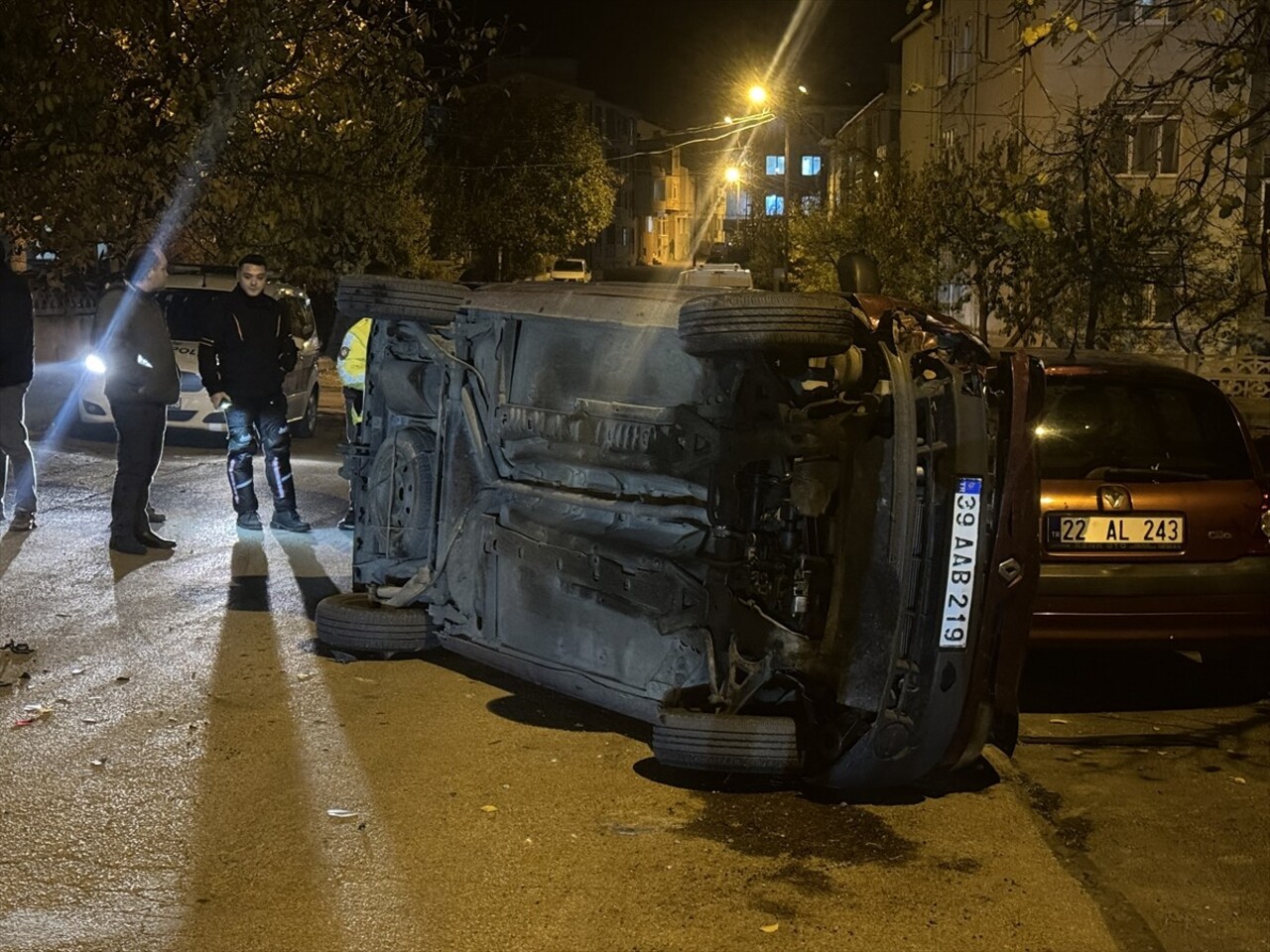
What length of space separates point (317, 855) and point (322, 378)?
23.0 meters

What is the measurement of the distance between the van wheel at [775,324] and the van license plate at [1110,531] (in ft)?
5.75

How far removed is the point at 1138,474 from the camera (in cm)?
664

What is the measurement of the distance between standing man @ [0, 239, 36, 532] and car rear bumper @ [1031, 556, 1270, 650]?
7004 millimetres

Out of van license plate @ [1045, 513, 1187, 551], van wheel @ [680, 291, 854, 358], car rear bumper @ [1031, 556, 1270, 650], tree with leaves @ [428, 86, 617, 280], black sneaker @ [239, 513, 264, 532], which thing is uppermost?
tree with leaves @ [428, 86, 617, 280]

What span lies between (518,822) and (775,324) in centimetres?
189

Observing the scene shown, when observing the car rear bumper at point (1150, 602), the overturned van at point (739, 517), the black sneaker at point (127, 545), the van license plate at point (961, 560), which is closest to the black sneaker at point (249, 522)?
the black sneaker at point (127, 545)

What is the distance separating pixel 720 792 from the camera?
555 cm

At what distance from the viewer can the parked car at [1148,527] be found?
21.4ft

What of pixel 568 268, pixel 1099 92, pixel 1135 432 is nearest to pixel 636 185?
pixel 568 268

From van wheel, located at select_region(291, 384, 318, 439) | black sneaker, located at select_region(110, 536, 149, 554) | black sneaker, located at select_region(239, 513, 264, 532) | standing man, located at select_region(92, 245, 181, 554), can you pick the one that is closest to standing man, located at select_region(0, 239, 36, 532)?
standing man, located at select_region(92, 245, 181, 554)

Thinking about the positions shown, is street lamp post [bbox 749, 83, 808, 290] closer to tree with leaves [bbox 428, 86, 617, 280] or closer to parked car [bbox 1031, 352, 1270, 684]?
tree with leaves [bbox 428, 86, 617, 280]

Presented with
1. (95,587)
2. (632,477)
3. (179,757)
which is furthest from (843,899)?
(95,587)

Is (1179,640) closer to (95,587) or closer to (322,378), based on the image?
(95,587)

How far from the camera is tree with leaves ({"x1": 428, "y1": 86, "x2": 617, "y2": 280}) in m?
55.2
